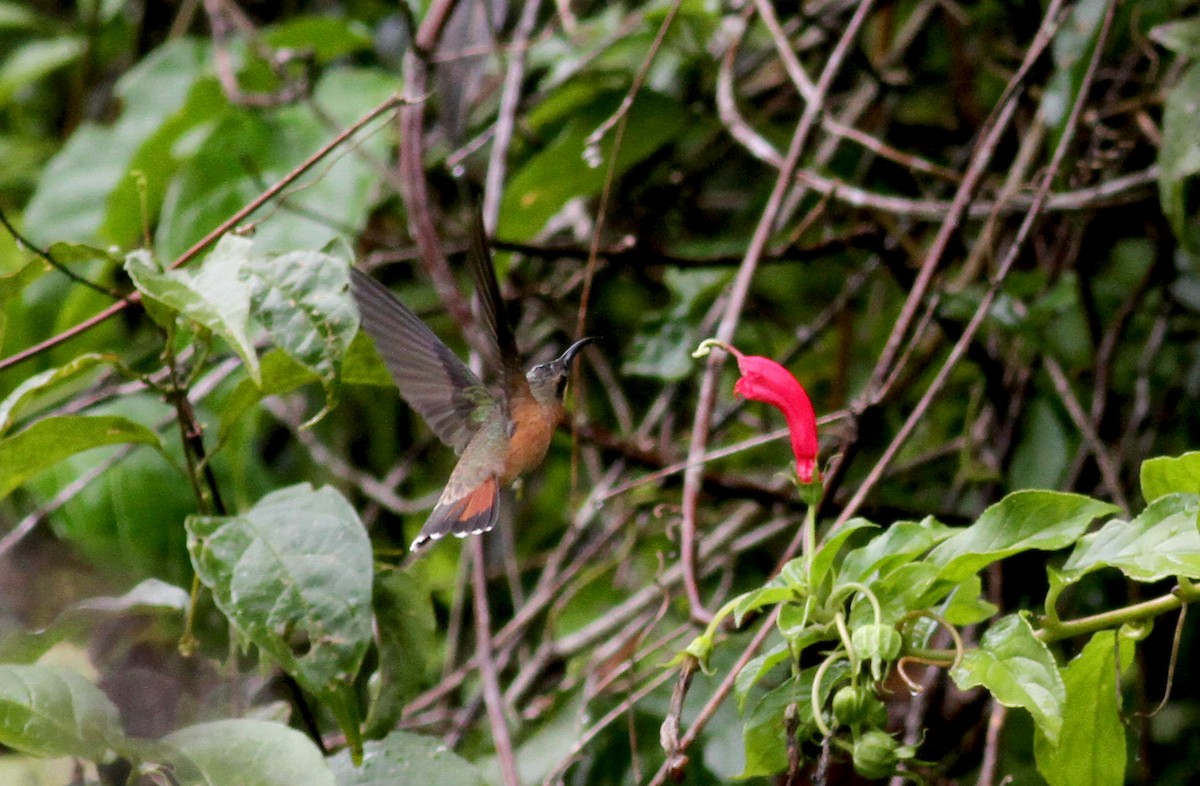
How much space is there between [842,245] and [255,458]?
4.32 feet

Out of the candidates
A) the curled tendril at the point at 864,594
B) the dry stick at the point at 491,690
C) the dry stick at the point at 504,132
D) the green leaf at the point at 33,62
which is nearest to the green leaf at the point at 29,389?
the dry stick at the point at 491,690

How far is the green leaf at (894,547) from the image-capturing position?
94 cm

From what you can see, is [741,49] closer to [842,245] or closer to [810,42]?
[810,42]

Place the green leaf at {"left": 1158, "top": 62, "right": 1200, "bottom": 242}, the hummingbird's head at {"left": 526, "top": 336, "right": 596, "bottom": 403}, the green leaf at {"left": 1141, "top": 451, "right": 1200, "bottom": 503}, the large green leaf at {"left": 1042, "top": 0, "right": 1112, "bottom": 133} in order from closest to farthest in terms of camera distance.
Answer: the green leaf at {"left": 1141, "top": 451, "right": 1200, "bottom": 503} < the hummingbird's head at {"left": 526, "top": 336, "right": 596, "bottom": 403} < the green leaf at {"left": 1158, "top": 62, "right": 1200, "bottom": 242} < the large green leaf at {"left": 1042, "top": 0, "right": 1112, "bottom": 133}

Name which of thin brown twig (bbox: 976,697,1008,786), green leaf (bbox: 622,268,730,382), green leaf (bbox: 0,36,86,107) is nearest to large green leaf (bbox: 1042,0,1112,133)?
green leaf (bbox: 622,268,730,382)

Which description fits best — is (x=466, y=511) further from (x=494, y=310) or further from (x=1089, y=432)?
(x=1089, y=432)

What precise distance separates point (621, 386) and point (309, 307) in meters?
1.55

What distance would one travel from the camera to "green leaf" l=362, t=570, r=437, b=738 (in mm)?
1204

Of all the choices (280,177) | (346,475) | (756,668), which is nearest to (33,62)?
(280,177)

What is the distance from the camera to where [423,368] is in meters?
1.26

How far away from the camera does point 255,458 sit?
240cm

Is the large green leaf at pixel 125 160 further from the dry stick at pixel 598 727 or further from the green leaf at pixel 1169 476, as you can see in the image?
the green leaf at pixel 1169 476

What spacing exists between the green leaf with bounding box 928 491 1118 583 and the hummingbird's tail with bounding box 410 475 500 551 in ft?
1.55

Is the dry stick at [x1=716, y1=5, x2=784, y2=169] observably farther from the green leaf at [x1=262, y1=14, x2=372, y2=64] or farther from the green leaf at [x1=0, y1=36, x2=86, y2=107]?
the green leaf at [x1=0, y1=36, x2=86, y2=107]
